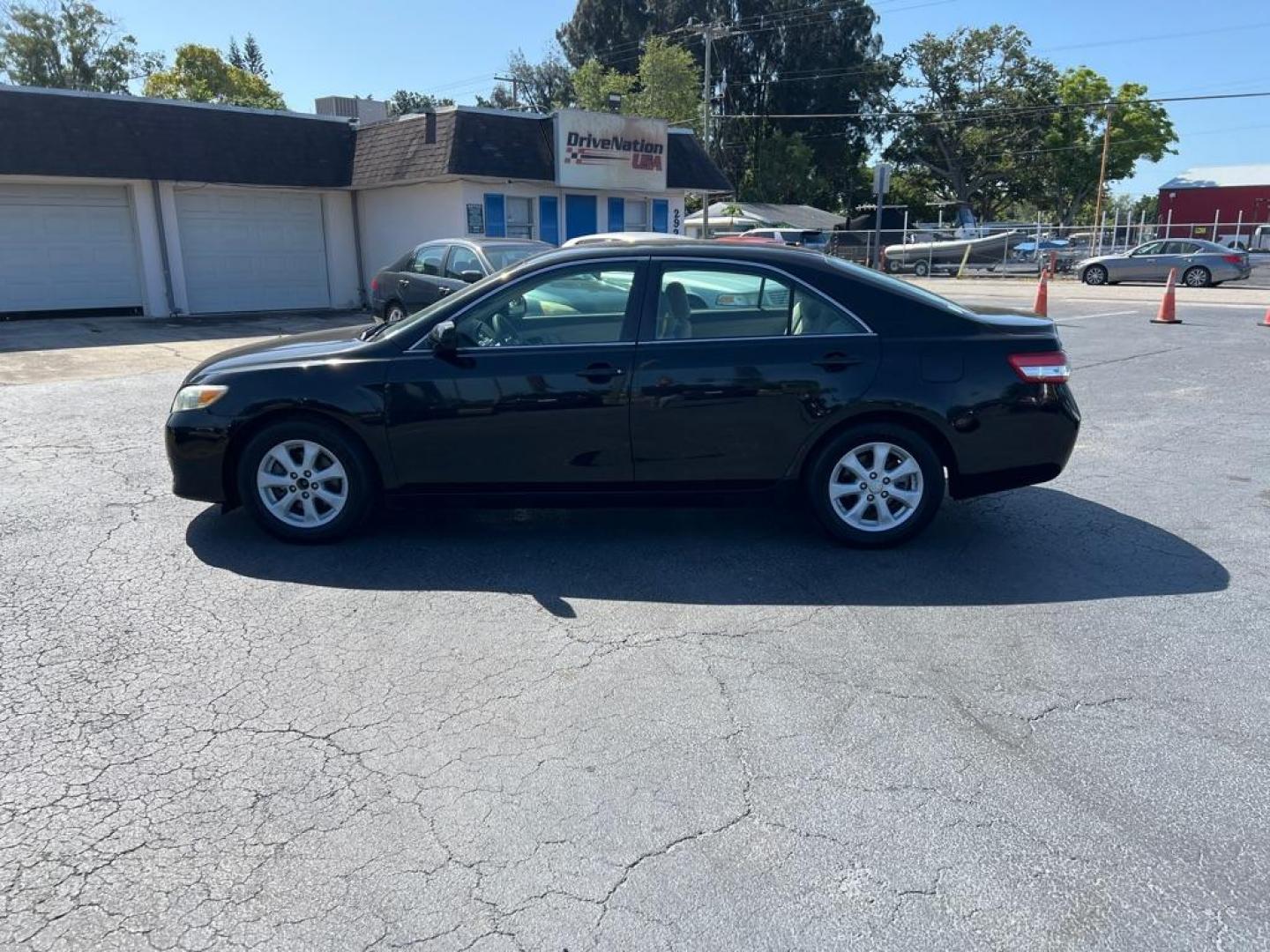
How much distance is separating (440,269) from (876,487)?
938 cm

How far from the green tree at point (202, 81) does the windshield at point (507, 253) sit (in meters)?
42.7

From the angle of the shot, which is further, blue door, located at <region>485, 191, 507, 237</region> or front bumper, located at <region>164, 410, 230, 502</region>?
blue door, located at <region>485, 191, 507, 237</region>

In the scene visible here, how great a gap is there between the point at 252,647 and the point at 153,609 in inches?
28.0

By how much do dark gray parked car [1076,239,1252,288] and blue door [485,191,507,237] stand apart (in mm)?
18446

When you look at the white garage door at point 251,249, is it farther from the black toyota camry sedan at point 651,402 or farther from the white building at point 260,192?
the black toyota camry sedan at point 651,402

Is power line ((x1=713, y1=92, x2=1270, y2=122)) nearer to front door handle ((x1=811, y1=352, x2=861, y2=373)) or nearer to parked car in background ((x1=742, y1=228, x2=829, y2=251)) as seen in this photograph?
parked car in background ((x1=742, y1=228, x2=829, y2=251))

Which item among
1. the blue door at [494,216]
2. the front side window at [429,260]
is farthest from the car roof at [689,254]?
the blue door at [494,216]

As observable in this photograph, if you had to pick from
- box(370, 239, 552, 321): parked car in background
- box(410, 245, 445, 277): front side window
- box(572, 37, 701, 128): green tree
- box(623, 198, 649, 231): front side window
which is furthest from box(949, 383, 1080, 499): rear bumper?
box(572, 37, 701, 128): green tree

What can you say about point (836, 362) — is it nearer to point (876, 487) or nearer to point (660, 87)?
point (876, 487)

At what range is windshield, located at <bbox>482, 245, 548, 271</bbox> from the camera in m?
12.3

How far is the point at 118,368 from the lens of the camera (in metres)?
12.0

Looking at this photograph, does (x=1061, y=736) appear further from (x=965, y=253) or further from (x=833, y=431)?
(x=965, y=253)

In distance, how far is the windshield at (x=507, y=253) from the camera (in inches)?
485

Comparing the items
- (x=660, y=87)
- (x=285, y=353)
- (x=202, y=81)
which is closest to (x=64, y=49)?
(x=202, y=81)
